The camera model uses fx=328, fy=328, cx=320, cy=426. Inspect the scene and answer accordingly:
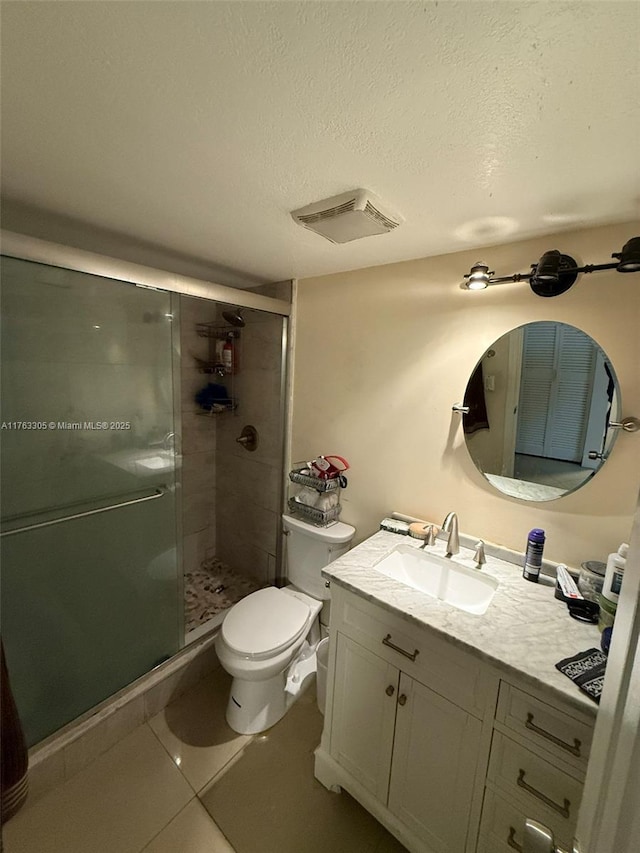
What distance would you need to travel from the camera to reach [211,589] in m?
2.22

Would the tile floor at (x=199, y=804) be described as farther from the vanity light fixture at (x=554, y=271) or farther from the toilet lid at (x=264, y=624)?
the vanity light fixture at (x=554, y=271)

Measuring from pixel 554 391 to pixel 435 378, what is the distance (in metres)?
0.44

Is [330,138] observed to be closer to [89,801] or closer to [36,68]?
[36,68]

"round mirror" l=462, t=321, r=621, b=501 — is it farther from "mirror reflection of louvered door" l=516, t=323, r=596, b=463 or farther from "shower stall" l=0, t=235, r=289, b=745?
"shower stall" l=0, t=235, r=289, b=745

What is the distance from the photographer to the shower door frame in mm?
1077

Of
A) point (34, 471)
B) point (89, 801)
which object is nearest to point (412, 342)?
point (34, 471)

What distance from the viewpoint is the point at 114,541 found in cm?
145

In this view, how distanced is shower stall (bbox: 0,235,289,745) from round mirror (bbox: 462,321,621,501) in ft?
3.77

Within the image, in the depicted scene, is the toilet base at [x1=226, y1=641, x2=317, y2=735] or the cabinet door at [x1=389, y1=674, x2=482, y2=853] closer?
the cabinet door at [x1=389, y1=674, x2=482, y2=853]

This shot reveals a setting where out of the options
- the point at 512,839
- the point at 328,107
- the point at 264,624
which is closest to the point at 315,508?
the point at 264,624

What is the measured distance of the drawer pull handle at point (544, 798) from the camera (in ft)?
2.56

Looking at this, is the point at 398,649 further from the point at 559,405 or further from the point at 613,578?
the point at 559,405

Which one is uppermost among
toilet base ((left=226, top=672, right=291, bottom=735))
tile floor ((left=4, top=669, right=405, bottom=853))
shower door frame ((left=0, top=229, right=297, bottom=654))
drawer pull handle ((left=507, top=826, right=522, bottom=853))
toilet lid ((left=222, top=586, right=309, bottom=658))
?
shower door frame ((left=0, top=229, right=297, bottom=654))

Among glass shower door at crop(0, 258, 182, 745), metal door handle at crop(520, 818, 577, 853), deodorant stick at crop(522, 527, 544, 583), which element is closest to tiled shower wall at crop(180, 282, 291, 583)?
glass shower door at crop(0, 258, 182, 745)
